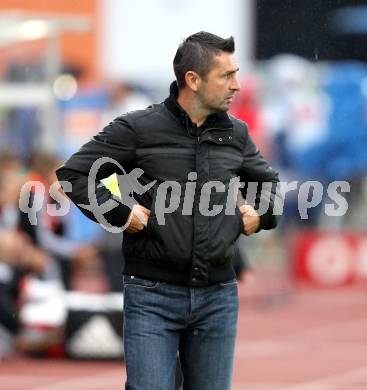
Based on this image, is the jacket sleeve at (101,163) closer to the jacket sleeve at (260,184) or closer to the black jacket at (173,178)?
the black jacket at (173,178)

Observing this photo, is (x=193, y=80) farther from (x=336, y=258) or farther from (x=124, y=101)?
(x=124, y=101)

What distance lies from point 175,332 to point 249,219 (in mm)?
579

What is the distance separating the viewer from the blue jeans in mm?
6258

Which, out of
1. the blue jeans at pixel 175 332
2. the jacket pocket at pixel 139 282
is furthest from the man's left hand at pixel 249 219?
the jacket pocket at pixel 139 282

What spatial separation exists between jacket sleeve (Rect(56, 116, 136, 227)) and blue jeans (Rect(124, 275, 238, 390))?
355mm

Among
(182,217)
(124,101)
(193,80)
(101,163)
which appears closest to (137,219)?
(182,217)

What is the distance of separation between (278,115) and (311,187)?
182cm

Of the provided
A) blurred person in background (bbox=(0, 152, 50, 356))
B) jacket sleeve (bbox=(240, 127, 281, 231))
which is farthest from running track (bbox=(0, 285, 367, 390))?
jacket sleeve (bbox=(240, 127, 281, 231))

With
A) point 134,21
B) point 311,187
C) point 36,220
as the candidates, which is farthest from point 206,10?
point 36,220

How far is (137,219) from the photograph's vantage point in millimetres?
6195

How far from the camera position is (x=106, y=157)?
20.8ft

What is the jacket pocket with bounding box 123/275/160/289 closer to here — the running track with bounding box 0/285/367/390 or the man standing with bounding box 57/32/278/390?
the man standing with bounding box 57/32/278/390

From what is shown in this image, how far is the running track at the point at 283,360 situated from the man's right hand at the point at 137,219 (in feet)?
15.3

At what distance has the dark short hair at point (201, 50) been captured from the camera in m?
6.35
